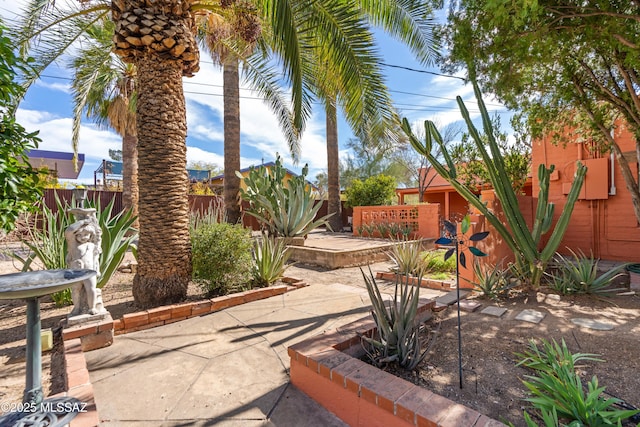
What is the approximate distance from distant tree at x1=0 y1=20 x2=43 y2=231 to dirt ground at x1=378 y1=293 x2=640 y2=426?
10.7ft

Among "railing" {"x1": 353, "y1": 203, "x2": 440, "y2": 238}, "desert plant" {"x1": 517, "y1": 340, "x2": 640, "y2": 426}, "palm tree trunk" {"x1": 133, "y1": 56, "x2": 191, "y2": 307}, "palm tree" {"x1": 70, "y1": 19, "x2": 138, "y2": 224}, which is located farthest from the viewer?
"railing" {"x1": 353, "y1": 203, "x2": 440, "y2": 238}

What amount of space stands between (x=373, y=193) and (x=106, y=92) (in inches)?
450

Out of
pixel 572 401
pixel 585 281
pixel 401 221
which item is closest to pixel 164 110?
pixel 572 401

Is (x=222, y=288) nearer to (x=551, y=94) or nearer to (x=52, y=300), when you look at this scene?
(x=52, y=300)

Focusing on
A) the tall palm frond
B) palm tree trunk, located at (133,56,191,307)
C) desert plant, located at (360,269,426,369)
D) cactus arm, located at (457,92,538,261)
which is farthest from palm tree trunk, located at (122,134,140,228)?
desert plant, located at (360,269,426,369)

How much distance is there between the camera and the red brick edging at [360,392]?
1.54 metres

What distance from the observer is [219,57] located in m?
8.38

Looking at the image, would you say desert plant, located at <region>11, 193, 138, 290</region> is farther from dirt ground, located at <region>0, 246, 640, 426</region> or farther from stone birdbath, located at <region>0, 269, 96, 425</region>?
stone birdbath, located at <region>0, 269, 96, 425</region>

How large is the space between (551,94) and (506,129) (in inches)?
184

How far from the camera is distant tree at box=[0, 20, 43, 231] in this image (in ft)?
7.61

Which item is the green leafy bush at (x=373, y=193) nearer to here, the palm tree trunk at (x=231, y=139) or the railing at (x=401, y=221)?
the railing at (x=401, y=221)

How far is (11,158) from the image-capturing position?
242 centimetres

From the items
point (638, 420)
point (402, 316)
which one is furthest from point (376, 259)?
point (638, 420)

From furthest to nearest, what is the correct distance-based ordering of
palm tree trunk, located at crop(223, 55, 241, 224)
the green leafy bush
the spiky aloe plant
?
the green leafy bush < palm tree trunk, located at crop(223, 55, 241, 224) < the spiky aloe plant
